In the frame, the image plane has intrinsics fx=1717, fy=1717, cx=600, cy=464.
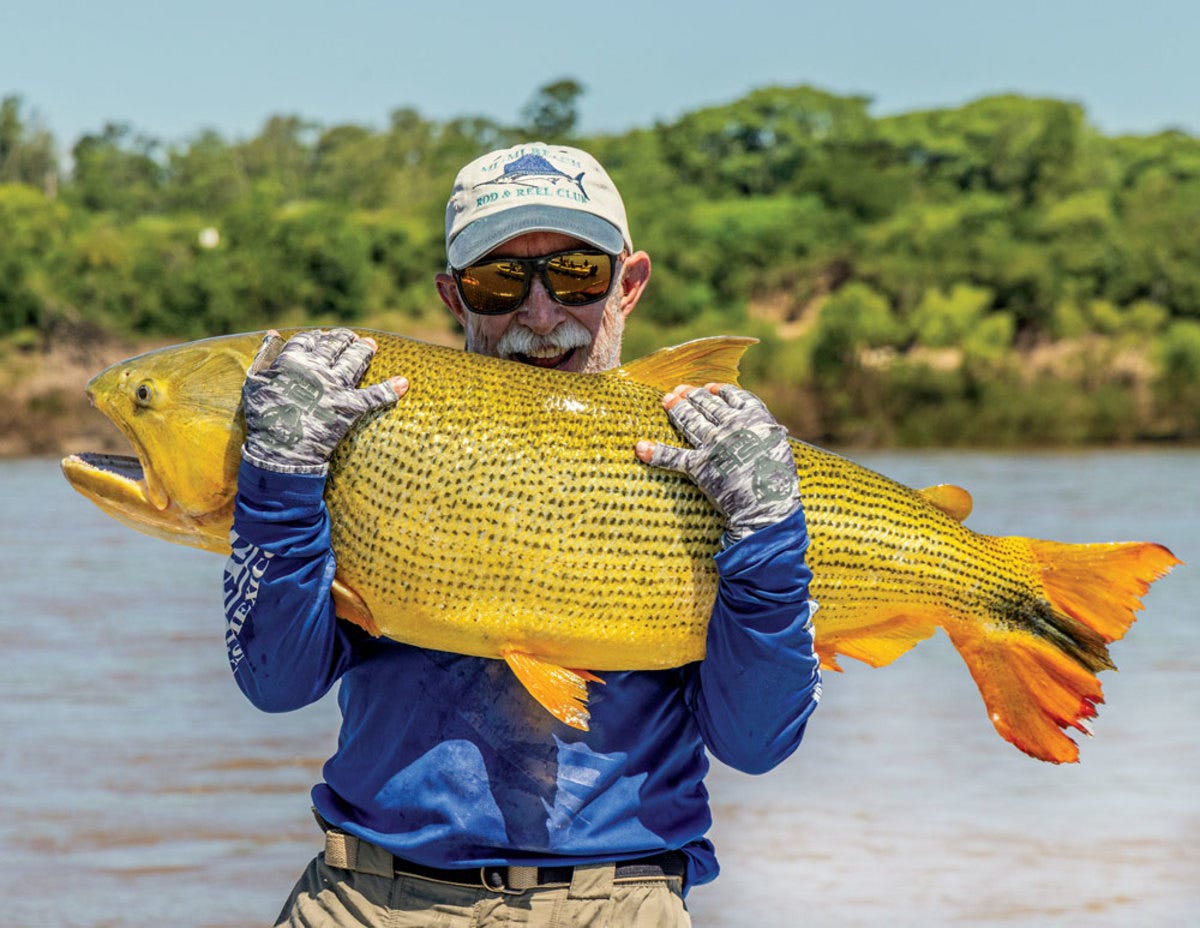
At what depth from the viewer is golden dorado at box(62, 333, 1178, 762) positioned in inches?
116

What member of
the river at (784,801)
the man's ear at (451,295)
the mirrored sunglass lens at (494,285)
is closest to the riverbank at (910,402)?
the river at (784,801)

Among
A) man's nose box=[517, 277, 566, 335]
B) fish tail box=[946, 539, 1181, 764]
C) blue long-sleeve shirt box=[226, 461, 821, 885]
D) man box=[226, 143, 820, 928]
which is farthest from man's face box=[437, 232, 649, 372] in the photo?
fish tail box=[946, 539, 1181, 764]

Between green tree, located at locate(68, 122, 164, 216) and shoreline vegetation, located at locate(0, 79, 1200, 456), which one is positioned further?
green tree, located at locate(68, 122, 164, 216)

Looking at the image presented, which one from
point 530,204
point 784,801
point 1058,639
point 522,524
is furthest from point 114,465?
point 784,801

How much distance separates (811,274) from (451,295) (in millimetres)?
69943

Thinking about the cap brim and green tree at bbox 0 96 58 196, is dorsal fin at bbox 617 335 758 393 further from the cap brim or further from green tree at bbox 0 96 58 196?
green tree at bbox 0 96 58 196

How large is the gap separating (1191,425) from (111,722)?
45.4m

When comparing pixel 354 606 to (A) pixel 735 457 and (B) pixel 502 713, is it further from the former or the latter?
(A) pixel 735 457

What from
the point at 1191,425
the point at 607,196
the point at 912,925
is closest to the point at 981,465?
the point at 1191,425

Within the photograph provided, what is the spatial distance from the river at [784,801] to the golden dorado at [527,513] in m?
3.99

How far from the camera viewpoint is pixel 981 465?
130ft

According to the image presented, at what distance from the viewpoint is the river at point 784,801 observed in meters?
7.21

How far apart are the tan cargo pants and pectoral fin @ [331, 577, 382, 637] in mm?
396

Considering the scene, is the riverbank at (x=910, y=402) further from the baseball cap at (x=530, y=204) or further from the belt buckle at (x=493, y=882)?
the belt buckle at (x=493, y=882)
